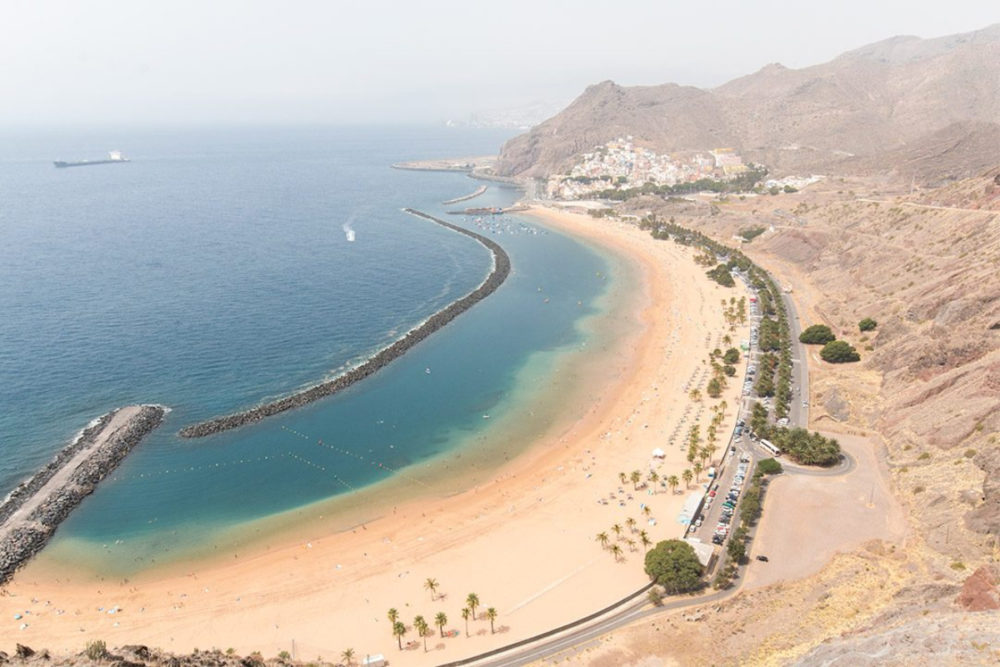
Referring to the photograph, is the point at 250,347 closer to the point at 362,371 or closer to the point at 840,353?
the point at 362,371

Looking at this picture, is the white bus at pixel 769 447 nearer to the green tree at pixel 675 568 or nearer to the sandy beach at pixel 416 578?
the sandy beach at pixel 416 578

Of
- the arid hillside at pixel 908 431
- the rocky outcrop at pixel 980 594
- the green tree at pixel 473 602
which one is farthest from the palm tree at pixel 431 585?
the rocky outcrop at pixel 980 594

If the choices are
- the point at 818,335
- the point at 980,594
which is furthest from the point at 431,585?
the point at 818,335

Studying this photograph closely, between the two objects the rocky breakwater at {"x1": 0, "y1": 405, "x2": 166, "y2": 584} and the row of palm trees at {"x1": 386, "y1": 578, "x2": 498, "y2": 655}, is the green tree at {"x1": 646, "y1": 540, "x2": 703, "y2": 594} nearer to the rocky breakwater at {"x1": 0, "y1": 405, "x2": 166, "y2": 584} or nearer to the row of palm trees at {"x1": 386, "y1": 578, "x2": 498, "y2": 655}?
the row of palm trees at {"x1": 386, "y1": 578, "x2": 498, "y2": 655}

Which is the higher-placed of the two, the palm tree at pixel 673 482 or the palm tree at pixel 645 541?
the palm tree at pixel 673 482

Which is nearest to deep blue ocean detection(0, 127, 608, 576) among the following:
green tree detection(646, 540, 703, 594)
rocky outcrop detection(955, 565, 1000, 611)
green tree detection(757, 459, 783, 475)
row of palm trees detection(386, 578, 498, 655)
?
row of palm trees detection(386, 578, 498, 655)

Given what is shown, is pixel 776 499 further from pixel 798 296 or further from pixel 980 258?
pixel 798 296
